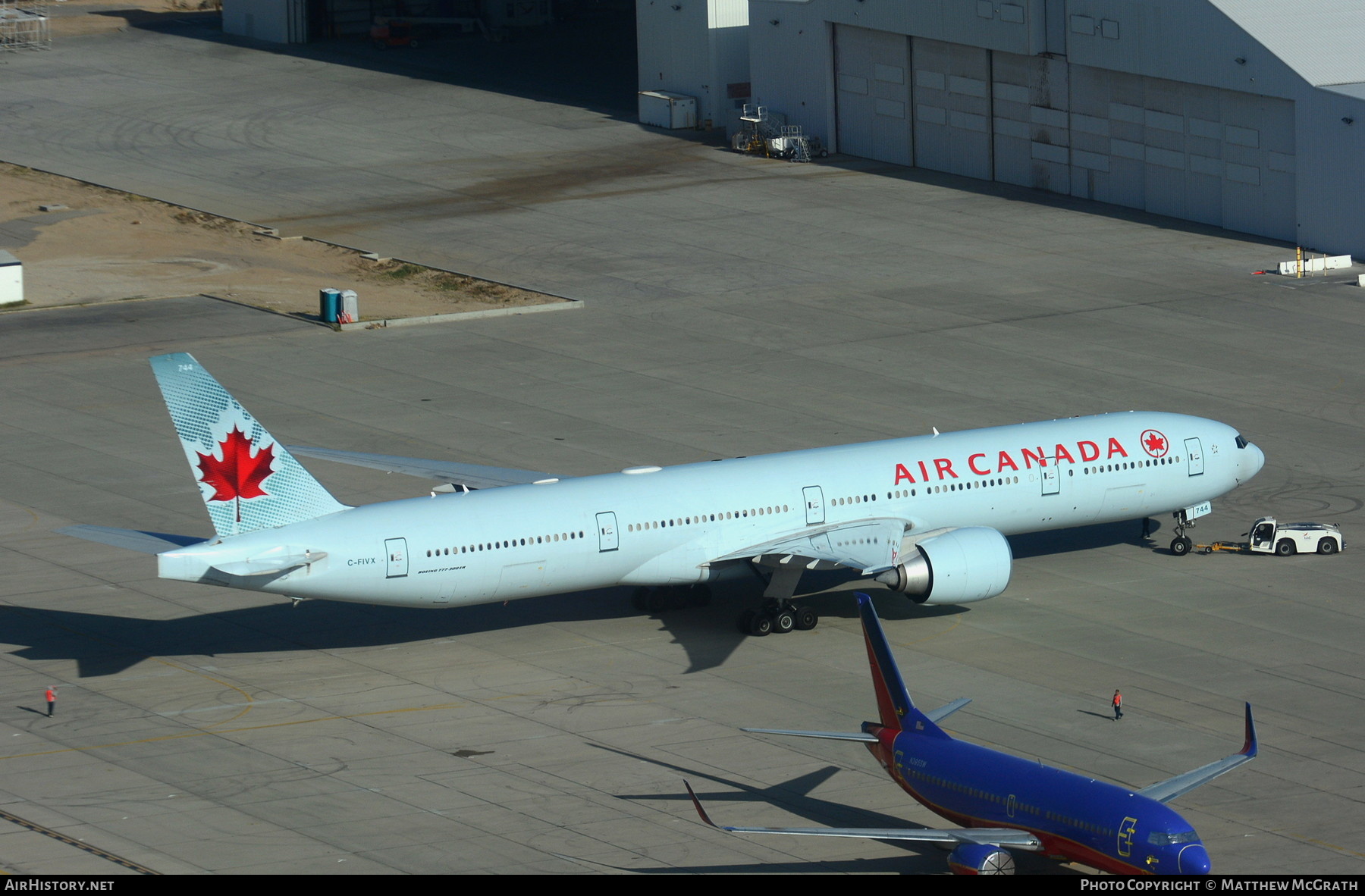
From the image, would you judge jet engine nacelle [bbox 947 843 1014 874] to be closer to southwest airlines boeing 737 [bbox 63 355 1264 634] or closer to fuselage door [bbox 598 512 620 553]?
southwest airlines boeing 737 [bbox 63 355 1264 634]

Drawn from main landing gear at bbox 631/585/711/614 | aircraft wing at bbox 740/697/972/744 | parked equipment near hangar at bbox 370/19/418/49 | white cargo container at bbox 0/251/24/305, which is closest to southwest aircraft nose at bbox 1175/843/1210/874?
aircraft wing at bbox 740/697/972/744

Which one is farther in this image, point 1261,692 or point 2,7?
point 2,7

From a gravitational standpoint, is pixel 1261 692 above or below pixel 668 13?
below

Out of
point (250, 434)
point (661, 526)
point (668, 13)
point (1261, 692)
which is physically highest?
point (668, 13)

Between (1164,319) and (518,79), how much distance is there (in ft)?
221

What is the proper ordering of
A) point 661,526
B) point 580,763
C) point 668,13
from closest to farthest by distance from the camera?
point 580,763, point 661,526, point 668,13

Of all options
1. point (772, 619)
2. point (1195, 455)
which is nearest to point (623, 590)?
point (772, 619)

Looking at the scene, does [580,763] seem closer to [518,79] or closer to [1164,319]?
[1164,319]

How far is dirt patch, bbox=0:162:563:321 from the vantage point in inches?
3282

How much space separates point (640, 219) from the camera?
9575 cm

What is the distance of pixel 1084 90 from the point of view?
96.5 metres

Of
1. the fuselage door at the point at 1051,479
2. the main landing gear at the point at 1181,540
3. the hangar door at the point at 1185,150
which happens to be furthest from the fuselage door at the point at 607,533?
the hangar door at the point at 1185,150

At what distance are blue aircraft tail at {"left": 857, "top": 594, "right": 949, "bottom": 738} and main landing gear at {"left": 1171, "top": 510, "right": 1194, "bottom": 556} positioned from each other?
20092 millimetres
